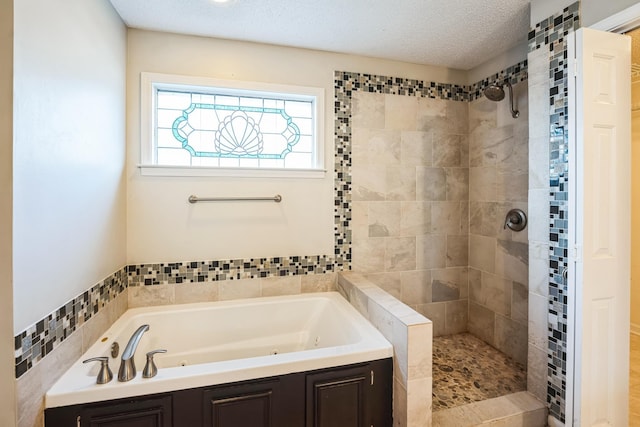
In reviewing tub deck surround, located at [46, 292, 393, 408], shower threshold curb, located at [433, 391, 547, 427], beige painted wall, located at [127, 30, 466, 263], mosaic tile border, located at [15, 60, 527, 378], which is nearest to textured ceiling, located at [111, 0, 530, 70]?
beige painted wall, located at [127, 30, 466, 263]

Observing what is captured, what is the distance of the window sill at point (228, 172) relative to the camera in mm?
2123

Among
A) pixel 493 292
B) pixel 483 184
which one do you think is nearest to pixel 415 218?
pixel 483 184

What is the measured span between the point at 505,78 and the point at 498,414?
2351 mm

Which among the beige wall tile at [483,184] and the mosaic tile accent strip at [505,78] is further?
the beige wall tile at [483,184]

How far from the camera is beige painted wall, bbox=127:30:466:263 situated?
6.97 feet

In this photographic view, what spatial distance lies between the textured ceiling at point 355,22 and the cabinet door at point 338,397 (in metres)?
2.07

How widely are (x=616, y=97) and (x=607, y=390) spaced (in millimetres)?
1459

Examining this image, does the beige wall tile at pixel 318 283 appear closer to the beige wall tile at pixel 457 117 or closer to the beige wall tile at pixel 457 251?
the beige wall tile at pixel 457 251

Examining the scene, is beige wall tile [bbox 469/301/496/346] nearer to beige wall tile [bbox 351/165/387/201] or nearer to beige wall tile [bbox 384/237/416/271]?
beige wall tile [bbox 384/237/416/271]

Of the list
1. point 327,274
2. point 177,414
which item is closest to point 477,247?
point 327,274

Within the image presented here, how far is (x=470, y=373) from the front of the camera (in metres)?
2.18

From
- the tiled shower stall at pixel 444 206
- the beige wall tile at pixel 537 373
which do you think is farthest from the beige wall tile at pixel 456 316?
the beige wall tile at pixel 537 373

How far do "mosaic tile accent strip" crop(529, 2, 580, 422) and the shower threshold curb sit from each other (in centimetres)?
9

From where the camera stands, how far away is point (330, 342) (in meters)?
2.05
